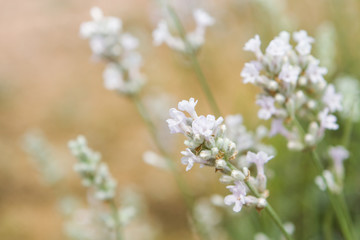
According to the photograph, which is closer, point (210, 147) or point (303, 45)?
point (210, 147)

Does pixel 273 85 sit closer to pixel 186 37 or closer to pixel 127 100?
pixel 186 37

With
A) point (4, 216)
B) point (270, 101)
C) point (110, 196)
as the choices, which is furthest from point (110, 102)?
point (270, 101)

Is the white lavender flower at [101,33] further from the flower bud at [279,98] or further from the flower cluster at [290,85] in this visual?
the flower bud at [279,98]

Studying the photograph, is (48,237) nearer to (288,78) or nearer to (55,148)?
(55,148)

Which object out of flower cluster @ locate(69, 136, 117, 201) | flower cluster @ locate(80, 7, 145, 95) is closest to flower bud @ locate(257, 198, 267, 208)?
flower cluster @ locate(69, 136, 117, 201)

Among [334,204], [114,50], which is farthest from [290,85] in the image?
[114,50]

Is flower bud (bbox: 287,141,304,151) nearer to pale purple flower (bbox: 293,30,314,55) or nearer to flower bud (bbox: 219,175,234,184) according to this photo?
pale purple flower (bbox: 293,30,314,55)
